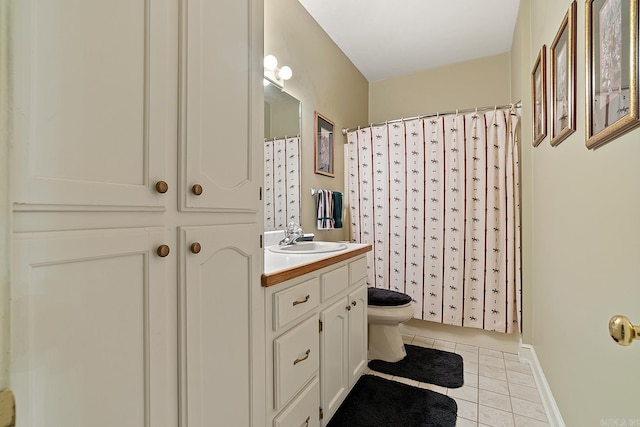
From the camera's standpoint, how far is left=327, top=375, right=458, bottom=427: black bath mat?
61.0 inches

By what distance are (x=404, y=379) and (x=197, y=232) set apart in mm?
1791

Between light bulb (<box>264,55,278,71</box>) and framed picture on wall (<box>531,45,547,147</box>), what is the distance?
61.0 inches

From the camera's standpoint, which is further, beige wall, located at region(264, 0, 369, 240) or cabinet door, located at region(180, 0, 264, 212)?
beige wall, located at region(264, 0, 369, 240)

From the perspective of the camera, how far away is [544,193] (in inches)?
67.9

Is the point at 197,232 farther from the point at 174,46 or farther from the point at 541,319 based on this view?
the point at 541,319

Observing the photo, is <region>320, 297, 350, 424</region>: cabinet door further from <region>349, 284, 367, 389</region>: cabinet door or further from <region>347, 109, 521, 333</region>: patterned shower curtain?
<region>347, 109, 521, 333</region>: patterned shower curtain

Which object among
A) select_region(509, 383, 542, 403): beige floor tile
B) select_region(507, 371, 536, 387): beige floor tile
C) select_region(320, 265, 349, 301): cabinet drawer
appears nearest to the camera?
select_region(320, 265, 349, 301): cabinet drawer

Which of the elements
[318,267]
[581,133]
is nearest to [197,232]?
[318,267]

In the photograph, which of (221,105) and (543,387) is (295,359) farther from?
(543,387)

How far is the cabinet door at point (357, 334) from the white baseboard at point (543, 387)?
0.99m

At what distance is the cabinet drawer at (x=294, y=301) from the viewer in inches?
43.9

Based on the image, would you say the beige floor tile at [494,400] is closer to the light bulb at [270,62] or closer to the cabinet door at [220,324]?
the cabinet door at [220,324]

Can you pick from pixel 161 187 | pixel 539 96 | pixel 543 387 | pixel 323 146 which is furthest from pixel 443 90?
pixel 161 187

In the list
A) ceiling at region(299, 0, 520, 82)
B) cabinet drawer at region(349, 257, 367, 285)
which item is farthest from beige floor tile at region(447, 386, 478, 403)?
ceiling at region(299, 0, 520, 82)
